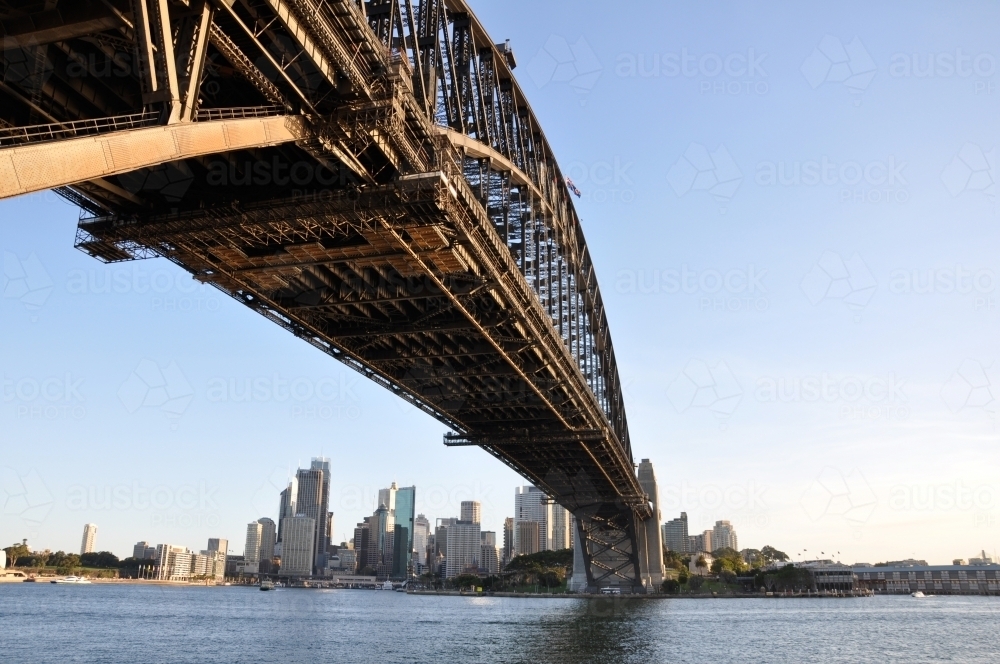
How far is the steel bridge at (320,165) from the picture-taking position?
1473 centimetres

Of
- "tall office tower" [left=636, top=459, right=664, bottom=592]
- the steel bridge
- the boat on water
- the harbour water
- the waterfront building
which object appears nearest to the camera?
the steel bridge

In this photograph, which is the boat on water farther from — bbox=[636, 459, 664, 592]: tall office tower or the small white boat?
bbox=[636, 459, 664, 592]: tall office tower

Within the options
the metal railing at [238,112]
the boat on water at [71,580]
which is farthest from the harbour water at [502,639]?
the boat on water at [71,580]

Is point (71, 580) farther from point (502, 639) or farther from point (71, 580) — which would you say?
point (502, 639)

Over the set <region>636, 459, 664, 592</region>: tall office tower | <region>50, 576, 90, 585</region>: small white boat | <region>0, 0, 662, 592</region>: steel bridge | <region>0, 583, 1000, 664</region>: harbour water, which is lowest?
<region>50, 576, 90, 585</region>: small white boat

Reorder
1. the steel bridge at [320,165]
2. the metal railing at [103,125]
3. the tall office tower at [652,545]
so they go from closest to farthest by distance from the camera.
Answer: the metal railing at [103,125] < the steel bridge at [320,165] < the tall office tower at [652,545]

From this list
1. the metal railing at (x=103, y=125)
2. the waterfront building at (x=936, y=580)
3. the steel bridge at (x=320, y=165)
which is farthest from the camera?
the waterfront building at (x=936, y=580)

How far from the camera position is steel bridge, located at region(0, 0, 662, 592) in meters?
14.7

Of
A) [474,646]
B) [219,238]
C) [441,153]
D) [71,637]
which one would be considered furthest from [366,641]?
[441,153]

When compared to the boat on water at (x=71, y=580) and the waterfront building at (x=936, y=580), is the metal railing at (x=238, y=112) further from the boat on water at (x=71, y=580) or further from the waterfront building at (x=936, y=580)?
the boat on water at (x=71, y=580)

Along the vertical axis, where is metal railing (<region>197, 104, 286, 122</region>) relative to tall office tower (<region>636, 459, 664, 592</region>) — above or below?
above

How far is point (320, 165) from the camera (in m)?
22.5

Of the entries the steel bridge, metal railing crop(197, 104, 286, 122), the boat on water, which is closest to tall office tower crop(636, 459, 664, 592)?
the steel bridge

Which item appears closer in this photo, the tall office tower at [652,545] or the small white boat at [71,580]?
the tall office tower at [652,545]
